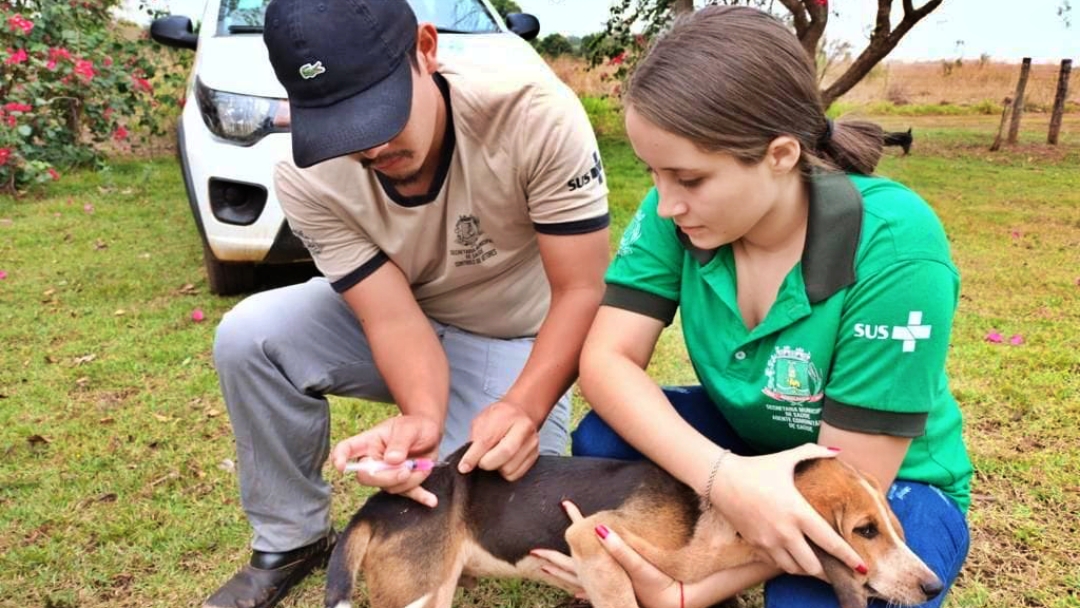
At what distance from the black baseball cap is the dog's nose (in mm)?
1617

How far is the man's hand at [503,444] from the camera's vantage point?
246cm

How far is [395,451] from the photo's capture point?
242cm

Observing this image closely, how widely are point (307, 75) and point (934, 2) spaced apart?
35.4 feet

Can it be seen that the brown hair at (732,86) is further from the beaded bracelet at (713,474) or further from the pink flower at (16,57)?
the pink flower at (16,57)

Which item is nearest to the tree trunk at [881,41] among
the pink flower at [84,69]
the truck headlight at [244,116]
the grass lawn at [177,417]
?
the grass lawn at [177,417]

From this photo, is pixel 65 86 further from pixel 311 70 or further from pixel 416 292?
pixel 311 70

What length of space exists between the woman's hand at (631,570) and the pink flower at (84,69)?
8.76m

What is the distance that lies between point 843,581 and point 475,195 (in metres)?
1.50

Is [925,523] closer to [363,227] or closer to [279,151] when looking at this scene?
[363,227]

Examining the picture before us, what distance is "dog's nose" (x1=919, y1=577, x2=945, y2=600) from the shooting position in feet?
6.50

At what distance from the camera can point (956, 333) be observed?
5207 mm

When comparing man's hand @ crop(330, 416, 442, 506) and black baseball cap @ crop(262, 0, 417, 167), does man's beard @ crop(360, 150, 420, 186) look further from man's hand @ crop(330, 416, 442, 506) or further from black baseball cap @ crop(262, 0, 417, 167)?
man's hand @ crop(330, 416, 442, 506)

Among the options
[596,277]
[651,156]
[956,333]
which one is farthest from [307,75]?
[956,333]

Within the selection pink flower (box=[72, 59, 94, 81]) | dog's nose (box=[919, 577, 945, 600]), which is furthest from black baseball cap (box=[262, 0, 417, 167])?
pink flower (box=[72, 59, 94, 81])
